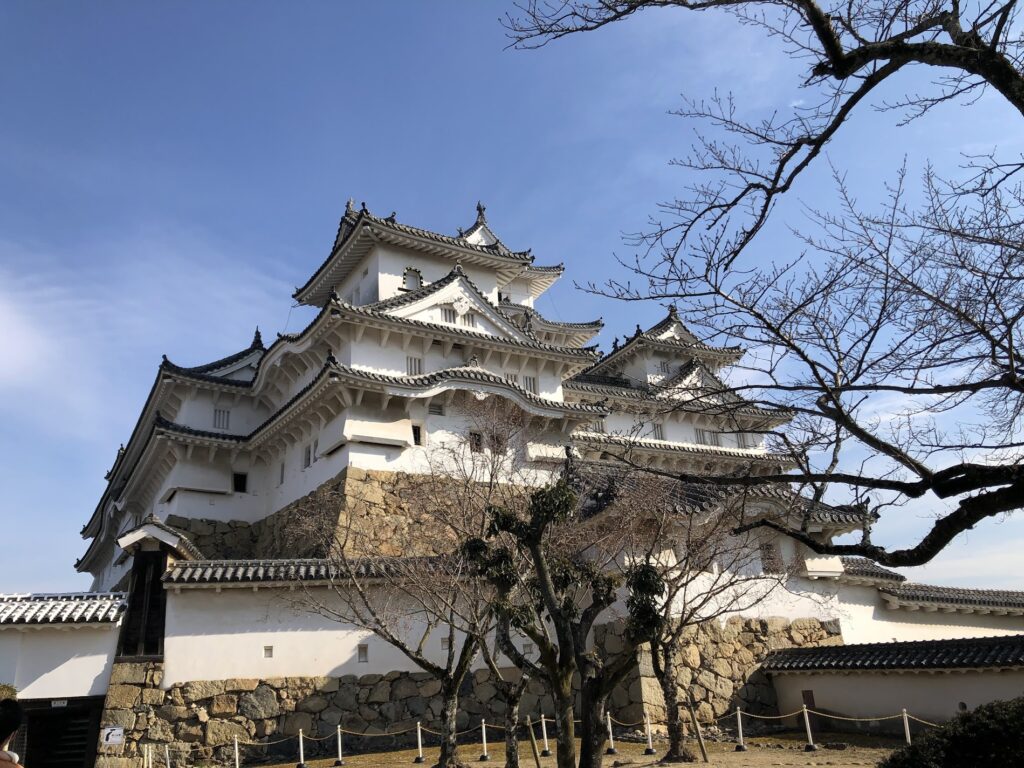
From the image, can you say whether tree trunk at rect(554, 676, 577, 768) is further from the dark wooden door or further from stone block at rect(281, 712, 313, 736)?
the dark wooden door

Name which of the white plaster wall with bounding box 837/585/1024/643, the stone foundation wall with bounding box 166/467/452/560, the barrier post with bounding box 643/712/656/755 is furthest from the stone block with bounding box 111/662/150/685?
the white plaster wall with bounding box 837/585/1024/643

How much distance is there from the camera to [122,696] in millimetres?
14469

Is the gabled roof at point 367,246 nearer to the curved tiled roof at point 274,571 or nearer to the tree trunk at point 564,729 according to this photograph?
the curved tiled roof at point 274,571

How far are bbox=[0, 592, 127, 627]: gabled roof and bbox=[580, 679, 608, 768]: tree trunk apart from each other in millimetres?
9879

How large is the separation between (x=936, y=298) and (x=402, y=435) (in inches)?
728

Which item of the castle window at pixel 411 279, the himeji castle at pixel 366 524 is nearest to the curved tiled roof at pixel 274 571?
the himeji castle at pixel 366 524

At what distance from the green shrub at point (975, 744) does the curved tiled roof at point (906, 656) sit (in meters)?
7.63

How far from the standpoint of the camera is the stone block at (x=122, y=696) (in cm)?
1436

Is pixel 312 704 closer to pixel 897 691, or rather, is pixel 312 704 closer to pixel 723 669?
pixel 723 669

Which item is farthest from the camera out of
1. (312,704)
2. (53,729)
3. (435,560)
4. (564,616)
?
(53,729)

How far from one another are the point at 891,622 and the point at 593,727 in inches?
535

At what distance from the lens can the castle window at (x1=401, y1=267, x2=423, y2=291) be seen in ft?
93.6

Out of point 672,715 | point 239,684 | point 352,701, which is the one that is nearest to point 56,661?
point 239,684

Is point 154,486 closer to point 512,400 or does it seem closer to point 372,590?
point 512,400
